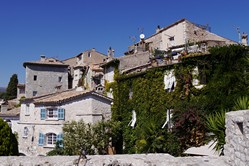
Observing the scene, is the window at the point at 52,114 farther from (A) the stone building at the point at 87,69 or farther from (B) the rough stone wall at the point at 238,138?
(B) the rough stone wall at the point at 238,138

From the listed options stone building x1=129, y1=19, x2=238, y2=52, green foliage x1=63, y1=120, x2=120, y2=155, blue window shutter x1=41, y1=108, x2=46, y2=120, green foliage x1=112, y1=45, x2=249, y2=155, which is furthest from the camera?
stone building x1=129, y1=19, x2=238, y2=52

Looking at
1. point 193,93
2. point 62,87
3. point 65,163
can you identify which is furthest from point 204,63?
point 62,87

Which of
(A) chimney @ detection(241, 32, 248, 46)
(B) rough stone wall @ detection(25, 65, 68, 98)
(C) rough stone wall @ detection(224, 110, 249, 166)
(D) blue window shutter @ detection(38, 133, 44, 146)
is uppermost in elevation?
(A) chimney @ detection(241, 32, 248, 46)

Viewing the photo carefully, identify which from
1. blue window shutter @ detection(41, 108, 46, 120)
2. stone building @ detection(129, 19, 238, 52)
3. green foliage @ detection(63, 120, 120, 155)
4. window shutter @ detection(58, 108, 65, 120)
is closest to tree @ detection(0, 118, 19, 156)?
green foliage @ detection(63, 120, 120, 155)

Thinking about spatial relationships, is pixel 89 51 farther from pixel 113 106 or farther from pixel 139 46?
pixel 113 106

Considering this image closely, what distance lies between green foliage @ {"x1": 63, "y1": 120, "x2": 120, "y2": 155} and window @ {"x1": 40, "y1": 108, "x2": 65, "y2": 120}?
4.77 meters

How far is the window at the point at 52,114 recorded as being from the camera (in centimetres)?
3144

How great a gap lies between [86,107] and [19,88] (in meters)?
42.0

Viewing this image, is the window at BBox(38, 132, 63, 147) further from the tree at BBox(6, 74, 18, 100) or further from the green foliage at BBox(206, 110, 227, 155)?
the tree at BBox(6, 74, 18, 100)

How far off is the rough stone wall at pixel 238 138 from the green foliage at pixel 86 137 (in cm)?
1799

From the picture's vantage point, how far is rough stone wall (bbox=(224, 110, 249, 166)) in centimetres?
697

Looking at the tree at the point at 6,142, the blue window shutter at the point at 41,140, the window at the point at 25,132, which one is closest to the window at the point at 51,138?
the blue window shutter at the point at 41,140

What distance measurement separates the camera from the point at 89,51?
63125mm

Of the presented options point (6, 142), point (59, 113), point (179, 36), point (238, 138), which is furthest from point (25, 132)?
point (238, 138)
